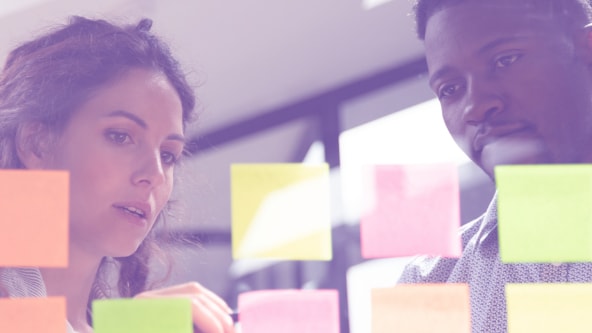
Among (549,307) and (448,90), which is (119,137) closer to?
(448,90)

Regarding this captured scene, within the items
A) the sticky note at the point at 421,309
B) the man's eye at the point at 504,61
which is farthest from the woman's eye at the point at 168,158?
the man's eye at the point at 504,61

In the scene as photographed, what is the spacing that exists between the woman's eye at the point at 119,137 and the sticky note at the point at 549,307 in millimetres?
416

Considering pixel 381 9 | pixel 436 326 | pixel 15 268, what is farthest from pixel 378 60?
pixel 15 268

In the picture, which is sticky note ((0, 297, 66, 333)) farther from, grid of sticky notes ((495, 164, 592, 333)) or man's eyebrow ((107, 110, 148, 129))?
grid of sticky notes ((495, 164, 592, 333))

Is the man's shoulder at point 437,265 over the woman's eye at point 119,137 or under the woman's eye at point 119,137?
under

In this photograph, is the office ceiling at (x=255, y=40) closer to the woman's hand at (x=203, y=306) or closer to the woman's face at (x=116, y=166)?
the woman's face at (x=116, y=166)

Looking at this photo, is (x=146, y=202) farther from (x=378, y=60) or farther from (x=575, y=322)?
(x=575, y=322)

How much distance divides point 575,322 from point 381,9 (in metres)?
0.38

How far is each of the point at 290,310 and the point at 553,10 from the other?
0.42 m

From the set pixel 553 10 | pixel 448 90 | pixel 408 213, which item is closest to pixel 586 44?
pixel 553 10

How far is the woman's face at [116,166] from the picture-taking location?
2.28 feet

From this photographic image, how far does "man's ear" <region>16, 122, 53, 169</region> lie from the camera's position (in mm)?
700

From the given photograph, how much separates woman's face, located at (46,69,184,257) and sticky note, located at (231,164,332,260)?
0.26ft

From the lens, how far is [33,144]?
27.7 inches
